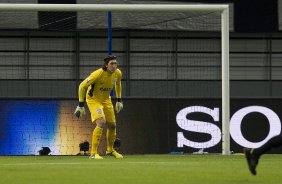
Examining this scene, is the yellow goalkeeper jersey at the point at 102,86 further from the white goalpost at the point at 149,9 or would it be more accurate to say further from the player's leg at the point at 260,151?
the player's leg at the point at 260,151

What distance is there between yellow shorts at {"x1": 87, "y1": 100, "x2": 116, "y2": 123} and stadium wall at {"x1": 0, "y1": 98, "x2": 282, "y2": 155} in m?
1.46

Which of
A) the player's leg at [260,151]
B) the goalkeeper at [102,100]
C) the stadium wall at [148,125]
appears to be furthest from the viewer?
the stadium wall at [148,125]

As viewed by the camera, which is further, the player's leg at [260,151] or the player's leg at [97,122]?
the player's leg at [97,122]

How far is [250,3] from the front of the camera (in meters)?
25.5

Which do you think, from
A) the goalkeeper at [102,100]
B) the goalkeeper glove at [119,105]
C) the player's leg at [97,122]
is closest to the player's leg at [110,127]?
the goalkeeper at [102,100]

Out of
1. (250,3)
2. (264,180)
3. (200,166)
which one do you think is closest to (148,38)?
(250,3)

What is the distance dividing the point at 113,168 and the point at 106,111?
3.97m

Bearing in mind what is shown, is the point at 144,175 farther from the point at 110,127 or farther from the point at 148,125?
the point at 148,125

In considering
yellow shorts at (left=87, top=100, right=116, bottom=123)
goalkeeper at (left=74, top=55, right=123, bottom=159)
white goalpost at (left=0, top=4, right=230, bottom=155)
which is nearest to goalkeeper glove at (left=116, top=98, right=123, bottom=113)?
goalkeeper at (left=74, top=55, right=123, bottom=159)

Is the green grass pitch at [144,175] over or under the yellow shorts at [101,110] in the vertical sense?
under

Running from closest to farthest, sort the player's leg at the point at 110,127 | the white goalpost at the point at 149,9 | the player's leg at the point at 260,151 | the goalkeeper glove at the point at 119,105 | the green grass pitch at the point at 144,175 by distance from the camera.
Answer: the green grass pitch at the point at 144,175
the player's leg at the point at 260,151
the player's leg at the point at 110,127
the goalkeeper glove at the point at 119,105
the white goalpost at the point at 149,9

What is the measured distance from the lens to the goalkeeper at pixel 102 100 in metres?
14.2

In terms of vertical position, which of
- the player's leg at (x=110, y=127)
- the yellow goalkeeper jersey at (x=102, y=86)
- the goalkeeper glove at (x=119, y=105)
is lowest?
the player's leg at (x=110, y=127)

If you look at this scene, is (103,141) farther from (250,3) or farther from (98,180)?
(250,3)
